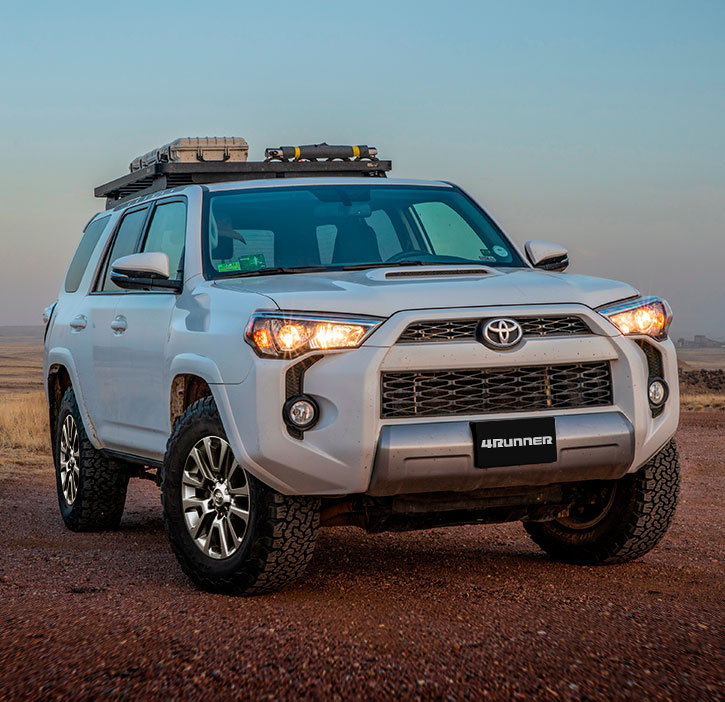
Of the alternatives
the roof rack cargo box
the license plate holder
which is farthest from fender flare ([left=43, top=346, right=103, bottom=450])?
the license plate holder

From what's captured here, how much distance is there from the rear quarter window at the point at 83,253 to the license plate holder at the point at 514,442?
4168 mm

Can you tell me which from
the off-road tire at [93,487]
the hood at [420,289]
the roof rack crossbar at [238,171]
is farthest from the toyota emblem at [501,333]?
the off-road tire at [93,487]

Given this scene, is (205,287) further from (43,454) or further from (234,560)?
(43,454)

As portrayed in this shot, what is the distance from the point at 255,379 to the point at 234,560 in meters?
0.87

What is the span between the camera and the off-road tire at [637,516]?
18.6 feet

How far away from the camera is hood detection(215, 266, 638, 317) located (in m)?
4.96

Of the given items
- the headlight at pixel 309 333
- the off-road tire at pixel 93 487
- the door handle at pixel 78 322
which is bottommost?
the off-road tire at pixel 93 487

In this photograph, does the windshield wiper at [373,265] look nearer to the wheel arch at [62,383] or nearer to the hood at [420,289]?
the hood at [420,289]

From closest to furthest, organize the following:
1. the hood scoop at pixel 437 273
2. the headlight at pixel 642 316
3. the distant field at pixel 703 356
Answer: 1. the headlight at pixel 642 316
2. the hood scoop at pixel 437 273
3. the distant field at pixel 703 356

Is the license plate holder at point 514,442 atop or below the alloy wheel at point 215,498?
atop

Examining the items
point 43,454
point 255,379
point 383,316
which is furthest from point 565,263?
point 43,454

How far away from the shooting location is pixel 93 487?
306 inches

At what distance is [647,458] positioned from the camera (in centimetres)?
535

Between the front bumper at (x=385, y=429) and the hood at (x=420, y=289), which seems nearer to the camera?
the front bumper at (x=385, y=429)
